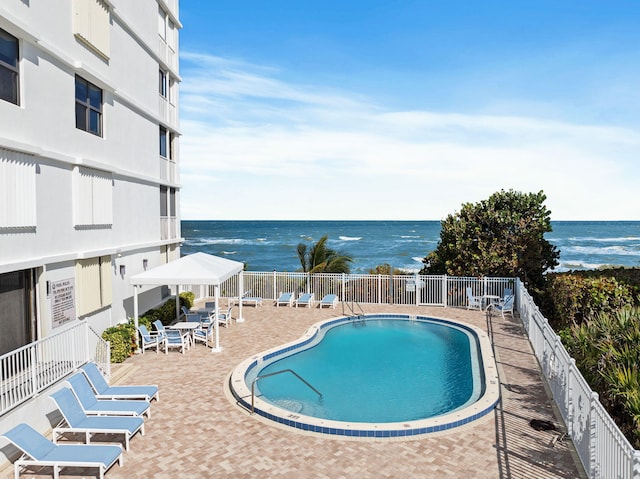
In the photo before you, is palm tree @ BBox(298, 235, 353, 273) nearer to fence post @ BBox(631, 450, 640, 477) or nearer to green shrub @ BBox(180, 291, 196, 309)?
green shrub @ BBox(180, 291, 196, 309)

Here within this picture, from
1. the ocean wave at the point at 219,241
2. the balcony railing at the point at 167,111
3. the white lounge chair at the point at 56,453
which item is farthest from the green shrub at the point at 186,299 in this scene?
the ocean wave at the point at 219,241

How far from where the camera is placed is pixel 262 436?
7.96 meters

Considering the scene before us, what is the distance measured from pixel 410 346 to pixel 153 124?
12.3 m

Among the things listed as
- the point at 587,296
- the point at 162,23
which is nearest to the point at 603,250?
the point at 587,296

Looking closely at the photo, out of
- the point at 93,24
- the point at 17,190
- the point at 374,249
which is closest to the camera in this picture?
the point at 17,190

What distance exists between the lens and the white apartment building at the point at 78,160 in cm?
883

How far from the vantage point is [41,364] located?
893cm

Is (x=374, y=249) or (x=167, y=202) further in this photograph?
(x=374, y=249)

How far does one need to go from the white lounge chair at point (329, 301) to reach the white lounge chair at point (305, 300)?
0.52 m

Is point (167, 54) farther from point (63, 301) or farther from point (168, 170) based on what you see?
point (63, 301)

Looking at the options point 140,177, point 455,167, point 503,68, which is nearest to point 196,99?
point 140,177

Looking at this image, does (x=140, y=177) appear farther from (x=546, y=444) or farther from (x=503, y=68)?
(x=503, y=68)

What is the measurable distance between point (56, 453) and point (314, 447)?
3.89 m

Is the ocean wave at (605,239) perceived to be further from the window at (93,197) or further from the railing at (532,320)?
the window at (93,197)
